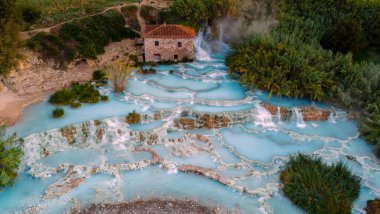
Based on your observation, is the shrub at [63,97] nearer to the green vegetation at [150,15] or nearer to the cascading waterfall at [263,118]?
the cascading waterfall at [263,118]

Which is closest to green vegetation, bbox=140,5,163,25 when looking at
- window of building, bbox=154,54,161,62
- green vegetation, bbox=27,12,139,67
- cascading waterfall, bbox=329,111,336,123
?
green vegetation, bbox=27,12,139,67

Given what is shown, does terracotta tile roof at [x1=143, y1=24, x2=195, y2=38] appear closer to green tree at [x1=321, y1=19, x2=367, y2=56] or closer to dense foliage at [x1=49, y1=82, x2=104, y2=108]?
dense foliage at [x1=49, y1=82, x2=104, y2=108]

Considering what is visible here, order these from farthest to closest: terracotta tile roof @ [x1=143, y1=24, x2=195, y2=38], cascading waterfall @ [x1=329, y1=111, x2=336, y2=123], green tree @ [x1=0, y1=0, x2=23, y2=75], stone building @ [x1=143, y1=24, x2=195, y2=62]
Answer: stone building @ [x1=143, y1=24, x2=195, y2=62] < terracotta tile roof @ [x1=143, y1=24, x2=195, y2=38] < cascading waterfall @ [x1=329, y1=111, x2=336, y2=123] < green tree @ [x1=0, y1=0, x2=23, y2=75]

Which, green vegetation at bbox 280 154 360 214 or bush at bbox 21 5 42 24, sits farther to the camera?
bush at bbox 21 5 42 24

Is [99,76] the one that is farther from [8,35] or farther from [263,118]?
[263,118]

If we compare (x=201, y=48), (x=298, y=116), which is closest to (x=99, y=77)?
(x=201, y=48)
